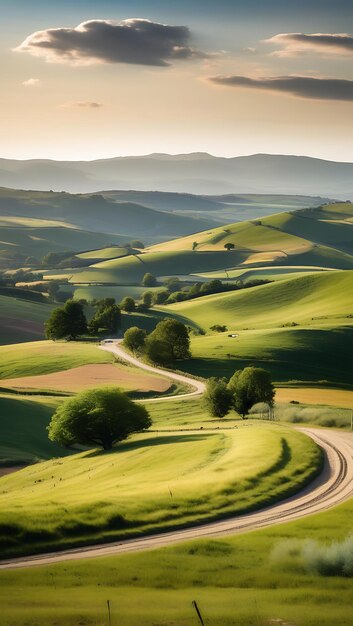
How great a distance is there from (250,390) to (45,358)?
59620mm

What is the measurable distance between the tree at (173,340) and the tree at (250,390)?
139 ft

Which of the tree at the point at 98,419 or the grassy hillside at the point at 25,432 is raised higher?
the tree at the point at 98,419

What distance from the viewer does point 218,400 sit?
99375 mm

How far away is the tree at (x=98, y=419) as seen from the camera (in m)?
82.1

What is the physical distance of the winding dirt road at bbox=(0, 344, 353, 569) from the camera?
3834cm

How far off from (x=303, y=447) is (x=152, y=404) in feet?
155

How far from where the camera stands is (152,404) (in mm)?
110125

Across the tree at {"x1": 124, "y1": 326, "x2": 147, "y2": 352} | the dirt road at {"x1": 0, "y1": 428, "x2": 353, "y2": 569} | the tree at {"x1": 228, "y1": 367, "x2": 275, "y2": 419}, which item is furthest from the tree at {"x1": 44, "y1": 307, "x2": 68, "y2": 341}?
the dirt road at {"x1": 0, "y1": 428, "x2": 353, "y2": 569}

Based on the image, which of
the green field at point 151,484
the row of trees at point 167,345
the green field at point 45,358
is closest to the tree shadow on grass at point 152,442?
the green field at point 151,484

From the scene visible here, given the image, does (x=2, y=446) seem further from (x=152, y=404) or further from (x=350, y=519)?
(x=350, y=519)

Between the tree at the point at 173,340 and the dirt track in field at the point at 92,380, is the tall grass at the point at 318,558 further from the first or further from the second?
the tree at the point at 173,340

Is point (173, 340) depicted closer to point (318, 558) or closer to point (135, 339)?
point (135, 339)

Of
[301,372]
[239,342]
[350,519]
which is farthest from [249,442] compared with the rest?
[239,342]

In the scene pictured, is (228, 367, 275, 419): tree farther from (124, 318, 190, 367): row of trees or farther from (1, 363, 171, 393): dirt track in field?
(124, 318, 190, 367): row of trees
